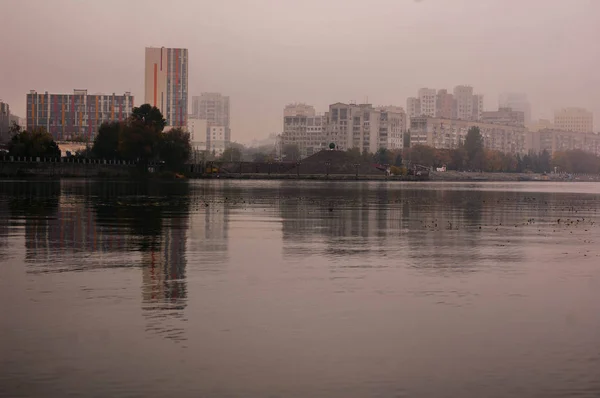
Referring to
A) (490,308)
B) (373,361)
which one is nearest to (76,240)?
(490,308)

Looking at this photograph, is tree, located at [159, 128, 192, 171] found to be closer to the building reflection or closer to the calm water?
the building reflection

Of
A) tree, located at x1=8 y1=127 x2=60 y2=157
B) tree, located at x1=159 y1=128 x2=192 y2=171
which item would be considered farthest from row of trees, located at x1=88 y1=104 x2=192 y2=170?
tree, located at x1=8 y1=127 x2=60 y2=157

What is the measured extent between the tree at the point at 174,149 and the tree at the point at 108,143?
36.1ft

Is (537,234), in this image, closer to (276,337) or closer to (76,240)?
(76,240)

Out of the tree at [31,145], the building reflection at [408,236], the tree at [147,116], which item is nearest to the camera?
the building reflection at [408,236]

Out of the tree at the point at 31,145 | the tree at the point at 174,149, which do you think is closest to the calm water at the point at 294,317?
the tree at the point at 31,145

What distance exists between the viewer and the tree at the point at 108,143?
158750 millimetres

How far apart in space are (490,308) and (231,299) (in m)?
4.27

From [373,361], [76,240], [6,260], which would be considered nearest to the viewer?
[373,361]

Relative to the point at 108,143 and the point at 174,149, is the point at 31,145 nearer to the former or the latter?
the point at 174,149

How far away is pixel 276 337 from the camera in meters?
11.7

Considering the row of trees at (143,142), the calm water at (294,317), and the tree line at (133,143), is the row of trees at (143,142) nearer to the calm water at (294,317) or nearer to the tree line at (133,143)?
the tree line at (133,143)

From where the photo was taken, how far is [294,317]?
43.3ft

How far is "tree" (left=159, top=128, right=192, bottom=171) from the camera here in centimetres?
14925
